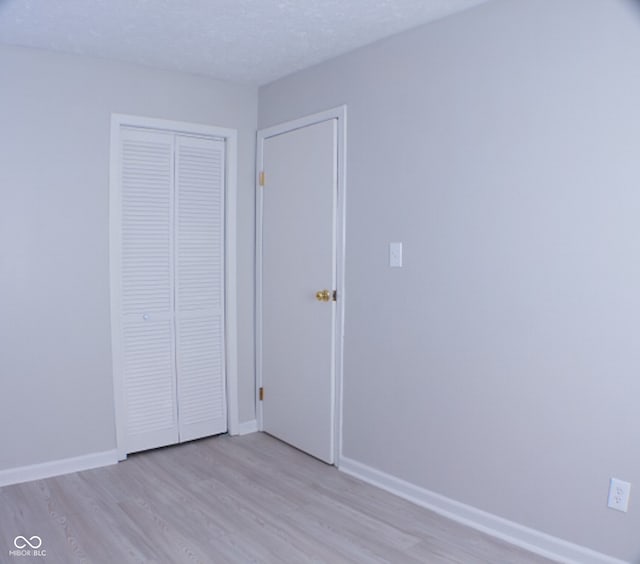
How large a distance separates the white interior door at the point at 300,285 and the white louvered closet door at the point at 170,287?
345 millimetres

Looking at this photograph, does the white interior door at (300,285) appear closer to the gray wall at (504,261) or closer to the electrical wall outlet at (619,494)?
the gray wall at (504,261)

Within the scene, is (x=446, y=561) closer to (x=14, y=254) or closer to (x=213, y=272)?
(x=213, y=272)

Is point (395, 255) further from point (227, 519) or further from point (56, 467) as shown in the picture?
point (56, 467)

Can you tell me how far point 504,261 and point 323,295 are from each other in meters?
1.19

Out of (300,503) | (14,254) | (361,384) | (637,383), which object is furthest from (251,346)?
(637,383)

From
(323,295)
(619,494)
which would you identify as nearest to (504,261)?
(619,494)

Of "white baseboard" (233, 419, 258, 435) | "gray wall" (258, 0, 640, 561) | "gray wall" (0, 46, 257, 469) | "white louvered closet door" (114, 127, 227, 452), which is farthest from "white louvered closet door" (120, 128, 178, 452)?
"gray wall" (258, 0, 640, 561)

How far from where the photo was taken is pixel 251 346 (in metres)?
3.76

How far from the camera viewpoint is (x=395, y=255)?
2.75m

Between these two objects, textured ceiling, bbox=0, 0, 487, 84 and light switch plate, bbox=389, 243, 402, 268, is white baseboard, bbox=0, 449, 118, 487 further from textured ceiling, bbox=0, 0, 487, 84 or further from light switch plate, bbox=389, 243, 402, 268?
textured ceiling, bbox=0, 0, 487, 84

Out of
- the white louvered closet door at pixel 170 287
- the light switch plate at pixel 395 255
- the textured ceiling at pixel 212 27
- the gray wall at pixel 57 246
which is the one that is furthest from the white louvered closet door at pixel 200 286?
the light switch plate at pixel 395 255

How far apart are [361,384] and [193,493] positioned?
1.09 m

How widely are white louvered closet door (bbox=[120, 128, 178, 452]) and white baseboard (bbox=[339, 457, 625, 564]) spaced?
1.30 meters

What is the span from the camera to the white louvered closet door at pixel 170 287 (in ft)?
10.6
